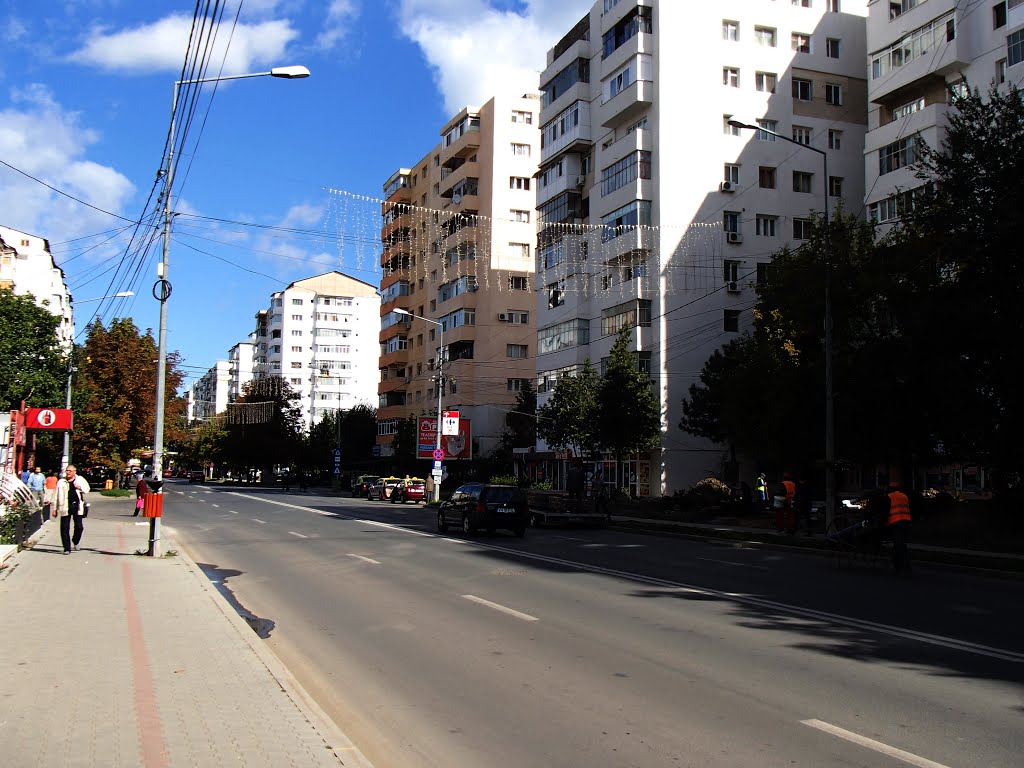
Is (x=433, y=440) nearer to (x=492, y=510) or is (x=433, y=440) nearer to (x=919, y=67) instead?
(x=492, y=510)

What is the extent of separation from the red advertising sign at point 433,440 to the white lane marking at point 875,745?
44.5m

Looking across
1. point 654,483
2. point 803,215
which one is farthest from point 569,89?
point 654,483

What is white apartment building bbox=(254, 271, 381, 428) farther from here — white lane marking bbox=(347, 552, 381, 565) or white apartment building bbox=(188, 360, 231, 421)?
white lane marking bbox=(347, 552, 381, 565)

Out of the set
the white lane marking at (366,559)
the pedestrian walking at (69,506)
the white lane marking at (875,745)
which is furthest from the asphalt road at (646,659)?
the pedestrian walking at (69,506)

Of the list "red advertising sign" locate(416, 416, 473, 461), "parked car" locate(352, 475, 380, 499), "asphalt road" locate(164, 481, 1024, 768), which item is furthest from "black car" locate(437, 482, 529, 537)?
"parked car" locate(352, 475, 380, 499)

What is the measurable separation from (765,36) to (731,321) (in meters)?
16.0

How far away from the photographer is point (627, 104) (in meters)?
49.1

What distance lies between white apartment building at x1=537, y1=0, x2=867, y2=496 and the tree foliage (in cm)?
2768

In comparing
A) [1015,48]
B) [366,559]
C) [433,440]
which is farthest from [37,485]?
[1015,48]

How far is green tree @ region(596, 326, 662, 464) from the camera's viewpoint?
41562mm

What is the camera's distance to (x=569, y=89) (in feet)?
181

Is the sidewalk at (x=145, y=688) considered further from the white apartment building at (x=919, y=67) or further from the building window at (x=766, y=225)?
the building window at (x=766, y=225)

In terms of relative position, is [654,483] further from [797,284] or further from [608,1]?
[608,1]

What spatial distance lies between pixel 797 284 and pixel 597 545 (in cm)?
1474
